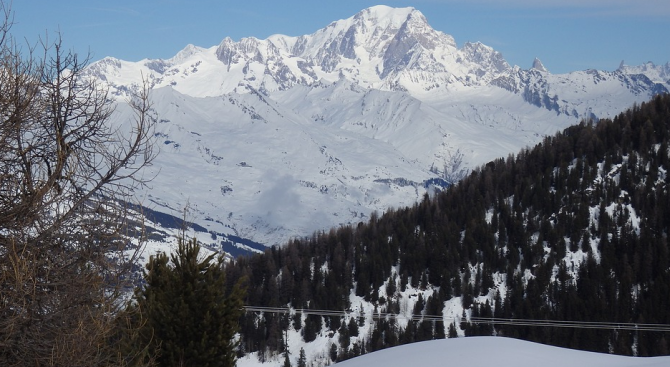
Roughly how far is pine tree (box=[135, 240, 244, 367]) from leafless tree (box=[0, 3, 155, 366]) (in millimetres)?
11576

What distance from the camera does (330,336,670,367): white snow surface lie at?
73.6ft

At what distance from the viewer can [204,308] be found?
28172mm

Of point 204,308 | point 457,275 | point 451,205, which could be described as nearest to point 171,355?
point 204,308

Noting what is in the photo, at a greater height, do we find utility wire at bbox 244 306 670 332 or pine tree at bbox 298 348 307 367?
utility wire at bbox 244 306 670 332

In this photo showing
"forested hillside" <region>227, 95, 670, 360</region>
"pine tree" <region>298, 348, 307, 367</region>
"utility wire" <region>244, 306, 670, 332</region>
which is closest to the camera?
"utility wire" <region>244, 306, 670, 332</region>

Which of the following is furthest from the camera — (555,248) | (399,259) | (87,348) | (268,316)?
(399,259)

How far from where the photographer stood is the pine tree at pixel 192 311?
27.1m

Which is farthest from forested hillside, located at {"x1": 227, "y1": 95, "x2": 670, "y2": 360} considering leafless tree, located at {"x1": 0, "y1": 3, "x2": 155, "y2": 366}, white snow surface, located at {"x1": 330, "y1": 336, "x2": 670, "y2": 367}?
leafless tree, located at {"x1": 0, "y1": 3, "x2": 155, "y2": 366}

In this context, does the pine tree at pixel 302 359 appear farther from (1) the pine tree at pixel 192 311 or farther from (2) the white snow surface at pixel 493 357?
(2) the white snow surface at pixel 493 357

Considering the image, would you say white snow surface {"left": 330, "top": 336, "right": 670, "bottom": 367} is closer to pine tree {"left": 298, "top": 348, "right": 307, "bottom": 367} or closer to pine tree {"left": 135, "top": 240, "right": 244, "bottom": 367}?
pine tree {"left": 135, "top": 240, "right": 244, "bottom": 367}

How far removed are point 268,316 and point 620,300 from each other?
63.9 meters

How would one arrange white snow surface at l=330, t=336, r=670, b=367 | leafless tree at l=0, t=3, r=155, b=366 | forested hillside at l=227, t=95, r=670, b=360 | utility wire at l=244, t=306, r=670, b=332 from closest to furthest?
leafless tree at l=0, t=3, r=155, b=366 < white snow surface at l=330, t=336, r=670, b=367 < utility wire at l=244, t=306, r=670, b=332 < forested hillside at l=227, t=95, r=670, b=360

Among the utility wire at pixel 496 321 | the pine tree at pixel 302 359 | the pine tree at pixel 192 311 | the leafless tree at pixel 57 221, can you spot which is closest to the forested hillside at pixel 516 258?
the utility wire at pixel 496 321

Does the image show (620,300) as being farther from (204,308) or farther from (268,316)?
(204,308)
